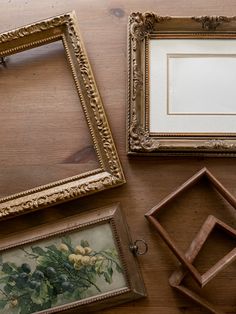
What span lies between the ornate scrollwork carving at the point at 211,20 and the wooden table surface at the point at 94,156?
38mm

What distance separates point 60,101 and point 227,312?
560mm

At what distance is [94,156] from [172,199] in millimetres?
187

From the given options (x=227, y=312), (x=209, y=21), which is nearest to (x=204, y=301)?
(x=227, y=312)

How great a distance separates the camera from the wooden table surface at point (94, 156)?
985mm

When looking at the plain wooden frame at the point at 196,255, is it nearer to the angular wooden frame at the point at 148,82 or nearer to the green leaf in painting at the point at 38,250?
the angular wooden frame at the point at 148,82

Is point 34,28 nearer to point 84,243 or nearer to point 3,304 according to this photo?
point 84,243

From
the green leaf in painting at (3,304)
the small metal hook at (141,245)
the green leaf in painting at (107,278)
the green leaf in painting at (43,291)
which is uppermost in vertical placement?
the small metal hook at (141,245)

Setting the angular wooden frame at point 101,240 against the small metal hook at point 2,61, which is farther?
the small metal hook at point 2,61

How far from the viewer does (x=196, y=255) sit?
956mm

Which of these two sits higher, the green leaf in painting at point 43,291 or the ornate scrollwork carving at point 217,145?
the ornate scrollwork carving at point 217,145

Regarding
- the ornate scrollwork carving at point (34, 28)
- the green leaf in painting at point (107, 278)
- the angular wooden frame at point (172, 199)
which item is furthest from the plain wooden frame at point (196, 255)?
the ornate scrollwork carving at point (34, 28)

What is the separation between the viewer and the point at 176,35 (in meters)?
1.04

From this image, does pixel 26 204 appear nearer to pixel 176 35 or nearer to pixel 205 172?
pixel 205 172

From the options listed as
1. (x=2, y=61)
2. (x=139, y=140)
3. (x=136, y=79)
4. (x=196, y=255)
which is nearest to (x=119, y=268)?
(x=196, y=255)
